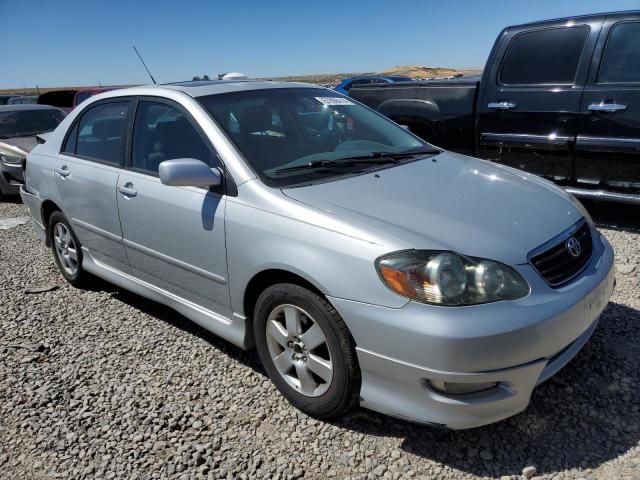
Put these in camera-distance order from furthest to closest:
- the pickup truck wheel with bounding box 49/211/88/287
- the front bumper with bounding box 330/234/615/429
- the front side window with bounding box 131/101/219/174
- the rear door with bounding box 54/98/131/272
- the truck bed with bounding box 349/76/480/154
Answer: the truck bed with bounding box 349/76/480/154 < the pickup truck wheel with bounding box 49/211/88/287 < the rear door with bounding box 54/98/131/272 < the front side window with bounding box 131/101/219/174 < the front bumper with bounding box 330/234/615/429

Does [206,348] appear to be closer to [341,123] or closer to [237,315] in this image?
[237,315]

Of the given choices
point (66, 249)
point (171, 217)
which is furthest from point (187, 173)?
point (66, 249)

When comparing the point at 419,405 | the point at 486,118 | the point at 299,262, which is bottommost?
the point at 419,405

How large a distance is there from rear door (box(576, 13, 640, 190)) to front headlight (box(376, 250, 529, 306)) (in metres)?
3.27

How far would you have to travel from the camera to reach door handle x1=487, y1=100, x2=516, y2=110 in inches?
Answer: 210

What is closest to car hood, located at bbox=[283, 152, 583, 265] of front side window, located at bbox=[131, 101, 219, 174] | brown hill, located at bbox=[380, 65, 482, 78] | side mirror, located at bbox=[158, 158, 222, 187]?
side mirror, located at bbox=[158, 158, 222, 187]

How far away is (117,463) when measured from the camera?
2445mm

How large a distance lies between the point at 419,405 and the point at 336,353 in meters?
0.41

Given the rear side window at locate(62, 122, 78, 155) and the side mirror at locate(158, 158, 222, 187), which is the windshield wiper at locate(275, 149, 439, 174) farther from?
the rear side window at locate(62, 122, 78, 155)

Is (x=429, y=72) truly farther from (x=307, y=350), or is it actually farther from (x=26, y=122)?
(x=307, y=350)

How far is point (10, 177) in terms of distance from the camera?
817 centimetres

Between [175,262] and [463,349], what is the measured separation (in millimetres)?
1792

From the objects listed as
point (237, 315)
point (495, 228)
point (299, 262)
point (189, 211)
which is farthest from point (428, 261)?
point (189, 211)

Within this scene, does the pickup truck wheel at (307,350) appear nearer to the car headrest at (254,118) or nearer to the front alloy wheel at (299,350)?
the front alloy wheel at (299,350)
